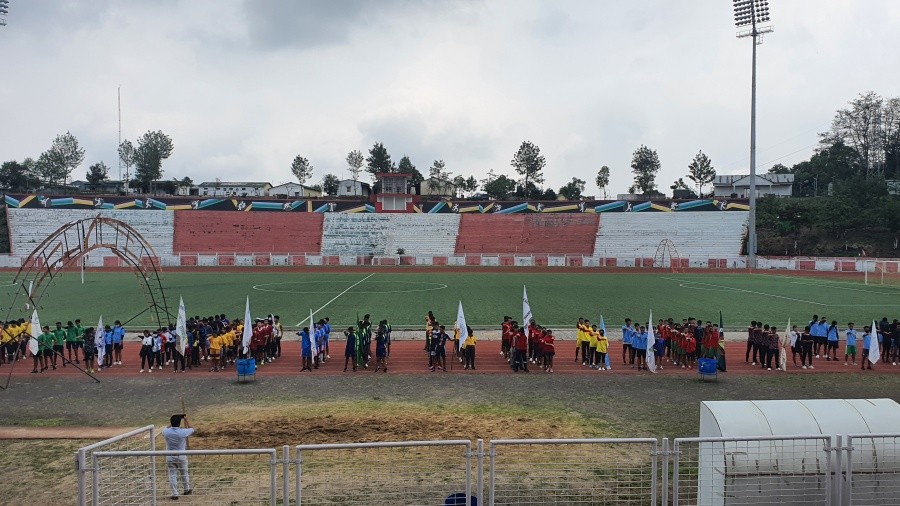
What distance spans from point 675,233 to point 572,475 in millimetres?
62872

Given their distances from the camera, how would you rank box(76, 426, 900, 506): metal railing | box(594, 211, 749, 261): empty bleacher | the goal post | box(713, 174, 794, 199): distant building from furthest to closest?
1. box(713, 174, 794, 199): distant building
2. box(594, 211, 749, 261): empty bleacher
3. the goal post
4. box(76, 426, 900, 506): metal railing

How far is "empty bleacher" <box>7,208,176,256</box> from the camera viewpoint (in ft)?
214

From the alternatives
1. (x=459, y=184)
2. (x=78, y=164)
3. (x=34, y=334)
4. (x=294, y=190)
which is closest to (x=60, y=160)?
(x=78, y=164)

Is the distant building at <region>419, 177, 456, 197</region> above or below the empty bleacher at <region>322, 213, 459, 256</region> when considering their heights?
above

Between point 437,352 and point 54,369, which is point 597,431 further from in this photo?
point 54,369

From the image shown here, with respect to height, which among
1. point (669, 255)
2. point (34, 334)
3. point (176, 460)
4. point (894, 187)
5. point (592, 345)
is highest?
point (894, 187)

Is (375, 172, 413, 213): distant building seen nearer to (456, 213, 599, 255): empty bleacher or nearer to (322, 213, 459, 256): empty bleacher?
(322, 213, 459, 256): empty bleacher

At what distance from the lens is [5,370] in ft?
60.2

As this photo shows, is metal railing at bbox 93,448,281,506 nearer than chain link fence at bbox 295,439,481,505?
Yes

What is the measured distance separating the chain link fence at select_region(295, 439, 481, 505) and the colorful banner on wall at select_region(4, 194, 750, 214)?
65058 millimetres

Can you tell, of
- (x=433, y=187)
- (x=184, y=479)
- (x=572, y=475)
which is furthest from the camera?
(x=433, y=187)

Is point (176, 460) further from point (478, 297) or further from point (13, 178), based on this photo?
point (13, 178)

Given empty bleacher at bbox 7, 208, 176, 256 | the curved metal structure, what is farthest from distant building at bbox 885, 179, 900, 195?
empty bleacher at bbox 7, 208, 176, 256

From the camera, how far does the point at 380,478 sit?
9125 mm
